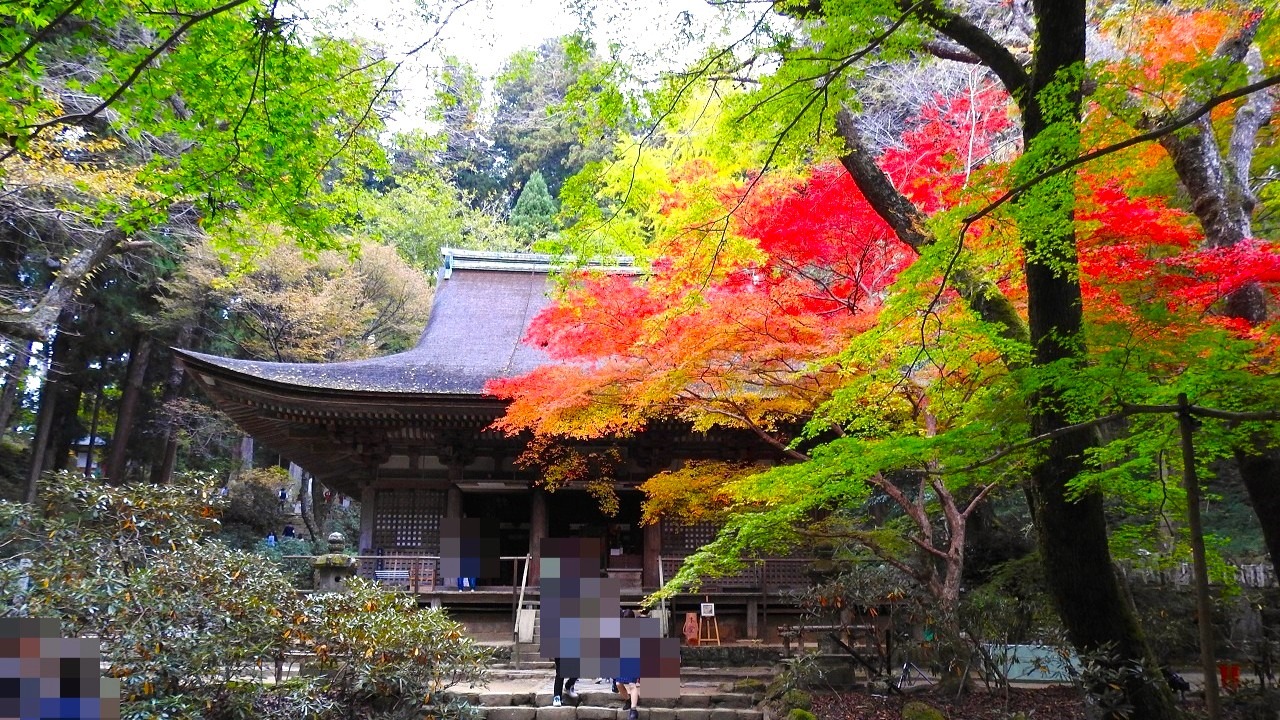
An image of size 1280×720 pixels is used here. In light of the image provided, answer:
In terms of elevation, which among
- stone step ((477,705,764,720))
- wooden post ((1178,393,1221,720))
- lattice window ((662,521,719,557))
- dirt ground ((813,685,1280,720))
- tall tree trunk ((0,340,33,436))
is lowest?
stone step ((477,705,764,720))

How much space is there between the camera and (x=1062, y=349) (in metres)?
4.26

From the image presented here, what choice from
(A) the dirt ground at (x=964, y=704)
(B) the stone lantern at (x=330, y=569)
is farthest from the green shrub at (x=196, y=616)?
(B) the stone lantern at (x=330, y=569)

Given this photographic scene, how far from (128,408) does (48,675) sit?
17455 mm

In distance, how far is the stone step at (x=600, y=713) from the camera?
→ 7.27 m

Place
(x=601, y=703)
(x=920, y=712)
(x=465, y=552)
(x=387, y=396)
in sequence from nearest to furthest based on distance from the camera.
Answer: (x=920, y=712) → (x=601, y=703) → (x=387, y=396) → (x=465, y=552)

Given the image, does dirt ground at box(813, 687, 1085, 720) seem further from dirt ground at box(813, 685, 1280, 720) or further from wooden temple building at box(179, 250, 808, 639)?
wooden temple building at box(179, 250, 808, 639)

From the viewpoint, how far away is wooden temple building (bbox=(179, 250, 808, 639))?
32.4 feet

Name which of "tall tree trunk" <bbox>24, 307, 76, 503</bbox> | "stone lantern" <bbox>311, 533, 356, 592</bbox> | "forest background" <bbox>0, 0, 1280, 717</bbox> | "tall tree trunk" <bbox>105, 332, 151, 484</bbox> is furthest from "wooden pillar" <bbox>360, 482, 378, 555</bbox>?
"tall tree trunk" <bbox>105, 332, 151, 484</bbox>

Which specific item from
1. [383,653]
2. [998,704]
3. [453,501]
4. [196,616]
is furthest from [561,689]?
[453,501]

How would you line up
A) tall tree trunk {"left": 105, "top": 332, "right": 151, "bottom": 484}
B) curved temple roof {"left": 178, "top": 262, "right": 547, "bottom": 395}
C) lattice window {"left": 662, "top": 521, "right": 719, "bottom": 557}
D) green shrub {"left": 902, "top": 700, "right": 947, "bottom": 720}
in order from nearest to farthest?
green shrub {"left": 902, "top": 700, "right": 947, "bottom": 720}, curved temple roof {"left": 178, "top": 262, "right": 547, "bottom": 395}, lattice window {"left": 662, "top": 521, "right": 719, "bottom": 557}, tall tree trunk {"left": 105, "top": 332, "right": 151, "bottom": 484}

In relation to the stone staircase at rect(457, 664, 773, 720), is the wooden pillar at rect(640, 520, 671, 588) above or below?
above

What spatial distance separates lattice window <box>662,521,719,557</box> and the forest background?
1.82 metres

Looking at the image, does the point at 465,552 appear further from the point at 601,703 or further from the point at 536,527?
the point at 601,703

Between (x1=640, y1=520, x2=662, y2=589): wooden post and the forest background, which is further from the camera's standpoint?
(x1=640, y1=520, x2=662, y2=589): wooden post
